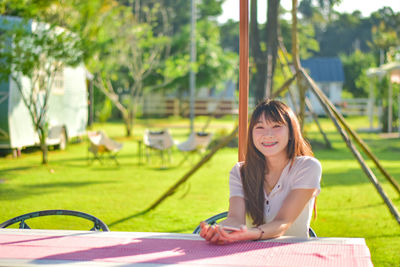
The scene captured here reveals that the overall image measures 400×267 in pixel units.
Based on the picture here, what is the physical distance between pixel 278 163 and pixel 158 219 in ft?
12.2

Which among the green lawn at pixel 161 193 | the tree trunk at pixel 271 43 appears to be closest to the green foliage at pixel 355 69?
the green lawn at pixel 161 193

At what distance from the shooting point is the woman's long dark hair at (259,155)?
248cm

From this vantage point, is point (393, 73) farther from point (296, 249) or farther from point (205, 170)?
point (296, 249)

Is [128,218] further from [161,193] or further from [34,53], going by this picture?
[34,53]

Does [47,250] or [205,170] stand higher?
[47,250]

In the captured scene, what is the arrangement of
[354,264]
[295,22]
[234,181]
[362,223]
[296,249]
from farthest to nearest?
→ [295,22]
[362,223]
[234,181]
[296,249]
[354,264]

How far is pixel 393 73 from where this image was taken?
17188 mm

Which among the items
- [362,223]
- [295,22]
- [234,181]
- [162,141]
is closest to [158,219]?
[362,223]

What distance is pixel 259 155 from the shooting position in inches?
102

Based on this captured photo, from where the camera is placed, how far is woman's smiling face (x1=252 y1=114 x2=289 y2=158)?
2480 mm

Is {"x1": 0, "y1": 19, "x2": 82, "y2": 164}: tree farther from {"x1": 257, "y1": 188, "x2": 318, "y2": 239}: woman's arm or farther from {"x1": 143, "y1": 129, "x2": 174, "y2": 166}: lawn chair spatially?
{"x1": 257, "y1": 188, "x2": 318, "y2": 239}: woman's arm

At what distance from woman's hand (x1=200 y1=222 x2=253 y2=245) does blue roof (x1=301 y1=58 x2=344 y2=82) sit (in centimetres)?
3308

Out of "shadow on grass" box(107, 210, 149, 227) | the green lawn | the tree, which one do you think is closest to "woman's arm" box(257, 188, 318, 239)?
the green lawn

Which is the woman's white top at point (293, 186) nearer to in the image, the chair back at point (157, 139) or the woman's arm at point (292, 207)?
the woman's arm at point (292, 207)
